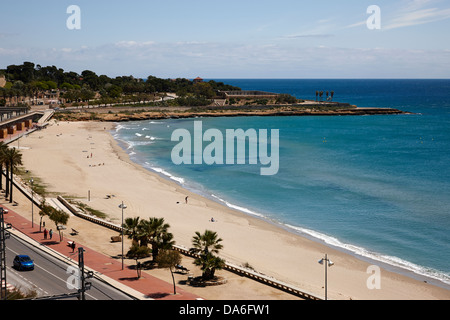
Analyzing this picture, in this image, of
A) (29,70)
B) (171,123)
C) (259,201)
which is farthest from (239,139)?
(29,70)

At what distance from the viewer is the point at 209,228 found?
4078 cm

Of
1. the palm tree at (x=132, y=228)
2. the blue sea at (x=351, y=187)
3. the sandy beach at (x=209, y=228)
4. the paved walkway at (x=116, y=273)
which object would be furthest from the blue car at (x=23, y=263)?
the blue sea at (x=351, y=187)

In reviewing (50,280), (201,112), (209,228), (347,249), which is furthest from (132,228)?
(201,112)

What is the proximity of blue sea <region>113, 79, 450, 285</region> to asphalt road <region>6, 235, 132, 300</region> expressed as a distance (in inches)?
775

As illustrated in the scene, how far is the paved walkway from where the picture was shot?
2522 centimetres

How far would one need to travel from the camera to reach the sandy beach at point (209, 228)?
29.1 m

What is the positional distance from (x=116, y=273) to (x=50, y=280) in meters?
3.90

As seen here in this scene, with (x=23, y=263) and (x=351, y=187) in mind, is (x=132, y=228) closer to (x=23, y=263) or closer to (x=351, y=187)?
(x=23, y=263)

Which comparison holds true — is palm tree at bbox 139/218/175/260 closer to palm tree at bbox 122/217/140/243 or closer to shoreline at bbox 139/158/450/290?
palm tree at bbox 122/217/140/243

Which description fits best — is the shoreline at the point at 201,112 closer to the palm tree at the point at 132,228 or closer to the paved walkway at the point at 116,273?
the paved walkway at the point at 116,273

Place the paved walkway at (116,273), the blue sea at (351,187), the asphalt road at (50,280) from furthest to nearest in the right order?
1. the blue sea at (351,187)
2. the paved walkway at (116,273)
3. the asphalt road at (50,280)

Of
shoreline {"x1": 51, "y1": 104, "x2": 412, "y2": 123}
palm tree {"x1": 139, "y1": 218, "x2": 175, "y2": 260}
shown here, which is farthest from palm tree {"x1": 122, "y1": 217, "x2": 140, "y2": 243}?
shoreline {"x1": 51, "y1": 104, "x2": 412, "y2": 123}

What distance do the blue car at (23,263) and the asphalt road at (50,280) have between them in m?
0.23

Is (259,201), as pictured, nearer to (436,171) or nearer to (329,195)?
(329,195)
